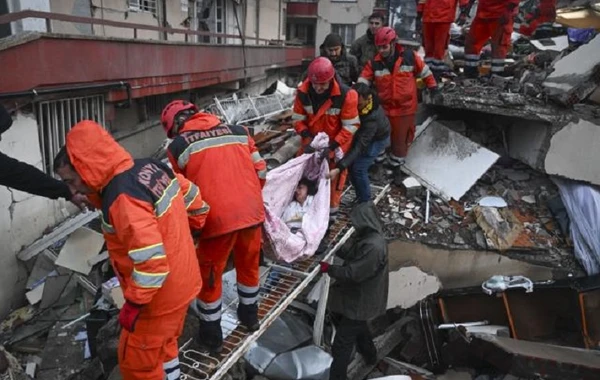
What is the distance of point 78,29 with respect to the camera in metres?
6.51

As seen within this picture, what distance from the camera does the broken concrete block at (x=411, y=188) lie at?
6.47 metres

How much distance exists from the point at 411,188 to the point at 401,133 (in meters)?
0.83

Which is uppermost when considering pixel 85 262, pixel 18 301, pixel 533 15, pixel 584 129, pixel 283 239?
pixel 533 15

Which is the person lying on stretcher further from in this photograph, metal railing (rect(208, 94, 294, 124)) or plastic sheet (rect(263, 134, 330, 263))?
metal railing (rect(208, 94, 294, 124))

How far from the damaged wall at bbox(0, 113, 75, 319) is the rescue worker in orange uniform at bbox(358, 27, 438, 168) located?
12.5 ft

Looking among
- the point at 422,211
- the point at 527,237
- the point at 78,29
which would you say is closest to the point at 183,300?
the point at 422,211

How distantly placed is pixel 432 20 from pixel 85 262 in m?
5.77

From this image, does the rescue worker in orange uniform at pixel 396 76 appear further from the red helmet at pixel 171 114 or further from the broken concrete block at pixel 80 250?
the broken concrete block at pixel 80 250

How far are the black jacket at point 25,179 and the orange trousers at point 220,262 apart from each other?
1.24 m

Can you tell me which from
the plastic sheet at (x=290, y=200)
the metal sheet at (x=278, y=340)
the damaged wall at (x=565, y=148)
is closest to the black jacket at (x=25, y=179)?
the plastic sheet at (x=290, y=200)

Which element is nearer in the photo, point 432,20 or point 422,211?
point 422,211

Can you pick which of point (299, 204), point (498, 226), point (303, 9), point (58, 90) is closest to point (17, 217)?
point (58, 90)

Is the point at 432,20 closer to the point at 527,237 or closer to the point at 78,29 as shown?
the point at 527,237

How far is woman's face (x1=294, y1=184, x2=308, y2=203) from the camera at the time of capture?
4.62m
